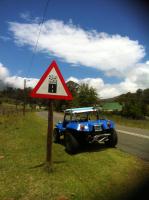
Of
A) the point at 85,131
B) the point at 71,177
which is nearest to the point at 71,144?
the point at 85,131

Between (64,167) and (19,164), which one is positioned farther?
(19,164)

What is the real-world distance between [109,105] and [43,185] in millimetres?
105910

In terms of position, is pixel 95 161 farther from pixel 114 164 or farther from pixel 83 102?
pixel 83 102

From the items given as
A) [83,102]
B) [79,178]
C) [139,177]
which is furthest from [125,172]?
[83,102]

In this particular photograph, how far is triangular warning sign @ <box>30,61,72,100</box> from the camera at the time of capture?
593 cm

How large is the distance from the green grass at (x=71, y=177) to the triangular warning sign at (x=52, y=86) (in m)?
1.77

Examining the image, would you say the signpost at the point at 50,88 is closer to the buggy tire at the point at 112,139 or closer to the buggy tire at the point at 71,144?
the buggy tire at the point at 71,144

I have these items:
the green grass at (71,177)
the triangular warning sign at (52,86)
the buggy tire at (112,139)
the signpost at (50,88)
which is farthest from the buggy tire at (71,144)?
the triangular warning sign at (52,86)

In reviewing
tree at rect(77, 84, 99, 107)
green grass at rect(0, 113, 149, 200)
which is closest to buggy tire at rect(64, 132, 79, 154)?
green grass at rect(0, 113, 149, 200)

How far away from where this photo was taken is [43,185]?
16.4ft

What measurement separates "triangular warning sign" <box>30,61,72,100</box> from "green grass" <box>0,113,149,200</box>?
5.79 feet

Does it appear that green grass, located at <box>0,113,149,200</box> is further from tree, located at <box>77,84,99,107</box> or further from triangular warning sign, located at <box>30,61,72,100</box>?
tree, located at <box>77,84,99,107</box>

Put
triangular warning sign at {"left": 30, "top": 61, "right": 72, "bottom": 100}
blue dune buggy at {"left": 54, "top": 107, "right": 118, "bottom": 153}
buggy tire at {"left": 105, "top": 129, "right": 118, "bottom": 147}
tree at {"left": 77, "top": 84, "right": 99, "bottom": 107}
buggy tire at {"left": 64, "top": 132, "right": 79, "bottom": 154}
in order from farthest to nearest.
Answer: tree at {"left": 77, "top": 84, "right": 99, "bottom": 107} < buggy tire at {"left": 105, "top": 129, "right": 118, "bottom": 147} < blue dune buggy at {"left": 54, "top": 107, "right": 118, "bottom": 153} < buggy tire at {"left": 64, "top": 132, "right": 79, "bottom": 154} < triangular warning sign at {"left": 30, "top": 61, "right": 72, "bottom": 100}

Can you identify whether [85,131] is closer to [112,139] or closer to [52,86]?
[112,139]
